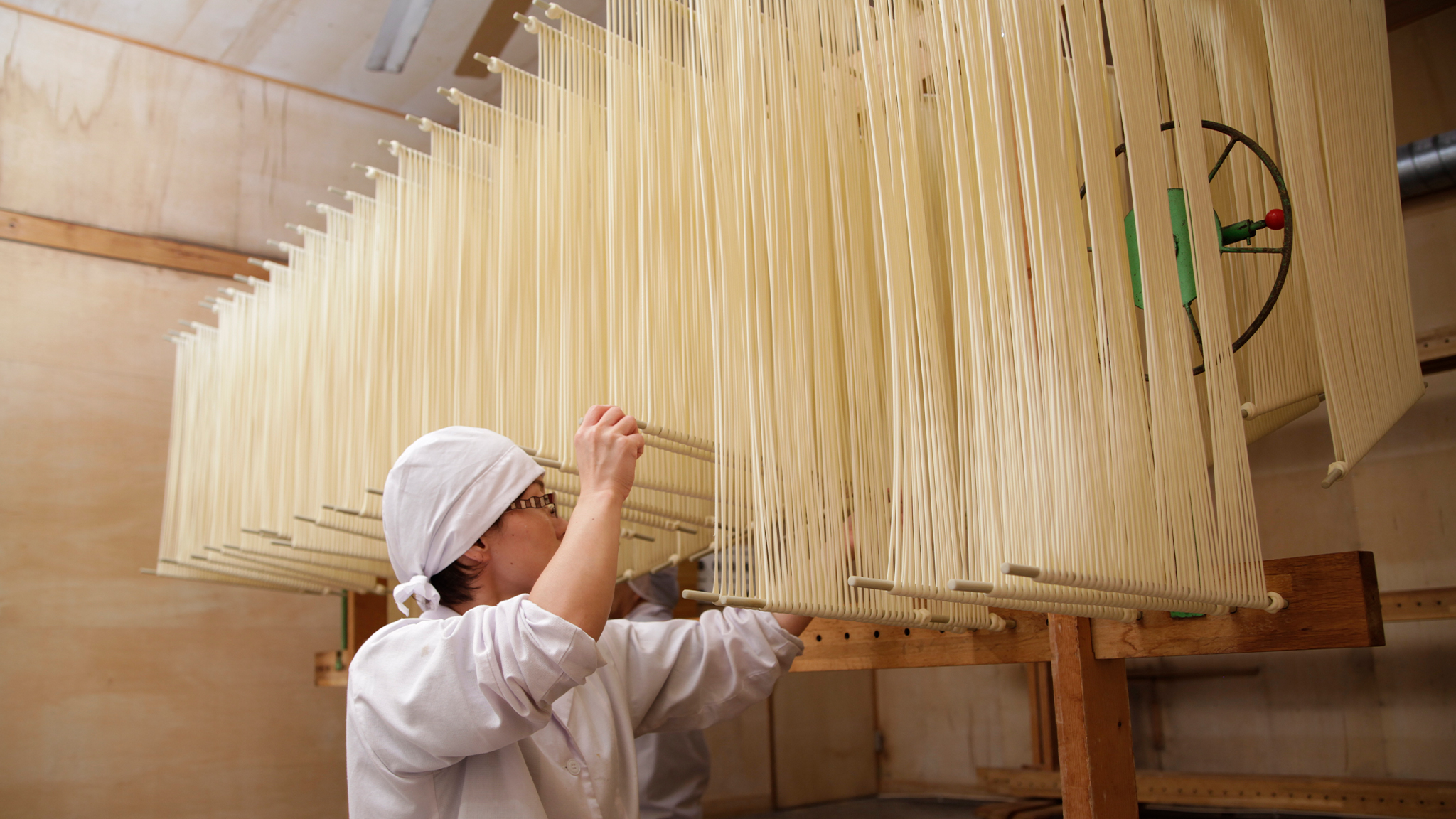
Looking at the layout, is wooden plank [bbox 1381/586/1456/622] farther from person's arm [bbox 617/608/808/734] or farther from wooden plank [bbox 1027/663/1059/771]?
person's arm [bbox 617/608/808/734]

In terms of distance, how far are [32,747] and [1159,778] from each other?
11.7 feet

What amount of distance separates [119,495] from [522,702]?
317 centimetres

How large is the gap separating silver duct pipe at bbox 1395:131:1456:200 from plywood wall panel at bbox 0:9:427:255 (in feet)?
12.1

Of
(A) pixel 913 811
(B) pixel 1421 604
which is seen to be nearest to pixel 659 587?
(A) pixel 913 811

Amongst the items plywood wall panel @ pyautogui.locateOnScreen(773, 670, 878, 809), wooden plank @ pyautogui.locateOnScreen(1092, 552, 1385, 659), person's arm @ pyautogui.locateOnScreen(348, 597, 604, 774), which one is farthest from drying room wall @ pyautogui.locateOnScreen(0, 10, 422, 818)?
wooden plank @ pyautogui.locateOnScreen(1092, 552, 1385, 659)

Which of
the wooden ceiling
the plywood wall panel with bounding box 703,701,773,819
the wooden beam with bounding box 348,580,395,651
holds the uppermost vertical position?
the wooden ceiling

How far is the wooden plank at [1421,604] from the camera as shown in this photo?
2.71 m

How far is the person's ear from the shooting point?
4.57ft

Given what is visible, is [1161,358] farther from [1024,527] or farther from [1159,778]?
[1159,778]

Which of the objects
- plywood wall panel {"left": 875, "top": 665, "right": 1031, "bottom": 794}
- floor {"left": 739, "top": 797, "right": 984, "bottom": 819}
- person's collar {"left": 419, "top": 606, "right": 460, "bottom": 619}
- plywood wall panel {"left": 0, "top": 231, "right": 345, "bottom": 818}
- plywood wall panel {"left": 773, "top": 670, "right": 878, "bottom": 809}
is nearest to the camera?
person's collar {"left": 419, "top": 606, "right": 460, "bottom": 619}

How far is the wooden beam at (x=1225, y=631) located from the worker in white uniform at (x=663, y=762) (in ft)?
4.02

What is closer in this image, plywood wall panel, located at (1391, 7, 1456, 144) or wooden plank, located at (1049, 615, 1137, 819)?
wooden plank, located at (1049, 615, 1137, 819)

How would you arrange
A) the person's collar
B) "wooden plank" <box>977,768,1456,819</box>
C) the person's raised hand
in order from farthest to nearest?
"wooden plank" <box>977,768,1456,819</box> < the person's collar < the person's raised hand

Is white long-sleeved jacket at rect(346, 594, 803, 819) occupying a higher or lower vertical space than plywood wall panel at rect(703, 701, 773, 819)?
higher
